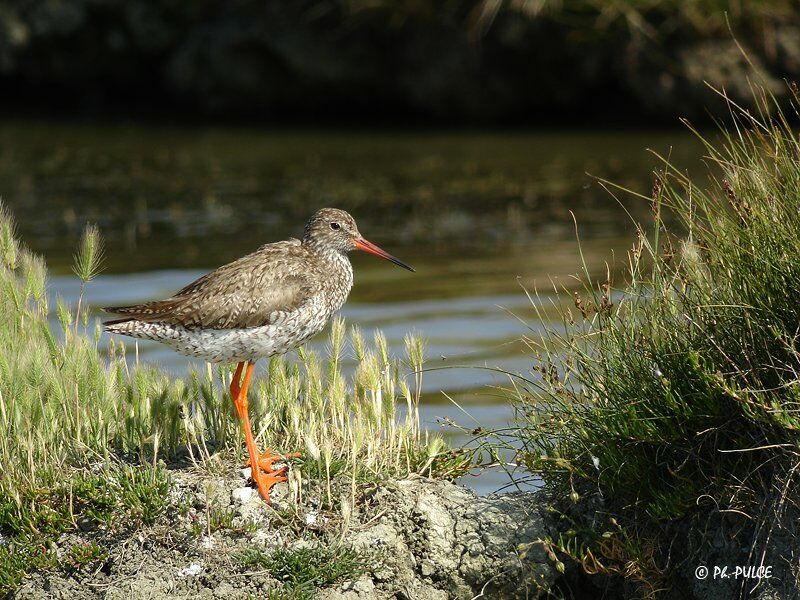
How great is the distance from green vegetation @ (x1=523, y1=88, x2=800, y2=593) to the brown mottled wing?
1.54 metres

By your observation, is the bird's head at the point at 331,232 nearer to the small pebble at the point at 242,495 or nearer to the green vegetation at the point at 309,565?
the small pebble at the point at 242,495

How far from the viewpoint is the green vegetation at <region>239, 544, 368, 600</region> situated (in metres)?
5.05

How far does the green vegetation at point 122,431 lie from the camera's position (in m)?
5.28

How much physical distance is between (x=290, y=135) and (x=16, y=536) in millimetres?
15730

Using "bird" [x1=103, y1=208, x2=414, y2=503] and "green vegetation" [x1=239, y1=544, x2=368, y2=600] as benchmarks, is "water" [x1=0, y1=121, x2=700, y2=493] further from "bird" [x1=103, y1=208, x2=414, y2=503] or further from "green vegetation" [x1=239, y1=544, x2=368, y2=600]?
"green vegetation" [x1=239, y1=544, x2=368, y2=600]

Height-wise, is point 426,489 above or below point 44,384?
below

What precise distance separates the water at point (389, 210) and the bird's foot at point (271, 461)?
1.54 m

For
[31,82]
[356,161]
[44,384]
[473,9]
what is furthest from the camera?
[31,82]

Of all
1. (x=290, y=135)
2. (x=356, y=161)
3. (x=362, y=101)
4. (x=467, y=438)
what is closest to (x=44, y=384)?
(x=467, y=438)

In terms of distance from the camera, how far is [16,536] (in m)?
5.24

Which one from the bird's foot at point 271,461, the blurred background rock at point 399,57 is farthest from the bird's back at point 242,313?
the blurred background rock at point 399,57

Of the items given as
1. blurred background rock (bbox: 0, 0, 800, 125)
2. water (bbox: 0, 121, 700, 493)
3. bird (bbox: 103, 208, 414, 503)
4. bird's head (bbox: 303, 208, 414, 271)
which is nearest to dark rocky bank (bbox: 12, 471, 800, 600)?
bird (bbox: 103, 208, 414, 503)

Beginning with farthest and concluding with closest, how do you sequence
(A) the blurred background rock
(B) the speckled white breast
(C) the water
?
(A) the blurred background rock → (C) the water → (B) the speckled white breast

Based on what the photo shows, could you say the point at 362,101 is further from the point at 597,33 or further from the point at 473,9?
the point at 597,33
